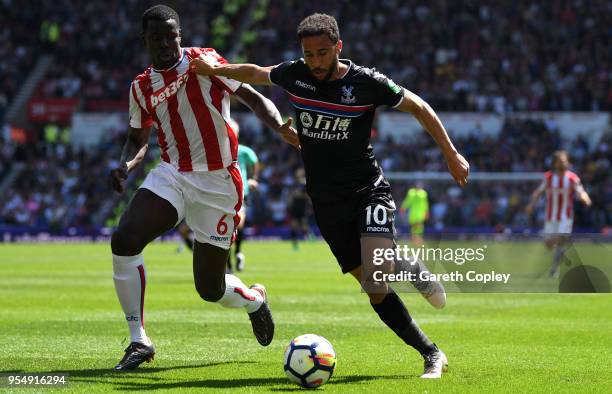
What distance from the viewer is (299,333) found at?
10062 millimetres

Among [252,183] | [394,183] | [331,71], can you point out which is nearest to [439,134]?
[331,71]

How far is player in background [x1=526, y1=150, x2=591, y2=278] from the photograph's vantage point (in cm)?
1944

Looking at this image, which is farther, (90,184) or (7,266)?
(90,184)

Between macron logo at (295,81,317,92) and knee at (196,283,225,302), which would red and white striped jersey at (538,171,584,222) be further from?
macron logo at (295,81,317,92)

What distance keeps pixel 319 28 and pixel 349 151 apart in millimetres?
907

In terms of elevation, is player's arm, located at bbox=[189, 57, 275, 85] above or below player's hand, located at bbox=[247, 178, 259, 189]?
above

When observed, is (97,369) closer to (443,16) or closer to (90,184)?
(90,184)

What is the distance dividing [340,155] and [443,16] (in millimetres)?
36535

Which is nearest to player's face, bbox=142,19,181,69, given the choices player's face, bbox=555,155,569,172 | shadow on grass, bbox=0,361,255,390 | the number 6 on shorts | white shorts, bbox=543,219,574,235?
the number 6 on shorts

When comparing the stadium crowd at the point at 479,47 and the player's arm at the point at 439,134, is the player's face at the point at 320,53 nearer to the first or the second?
the player's arm at the point at 439,134

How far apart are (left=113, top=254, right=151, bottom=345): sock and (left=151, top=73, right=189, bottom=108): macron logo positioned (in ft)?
3.92

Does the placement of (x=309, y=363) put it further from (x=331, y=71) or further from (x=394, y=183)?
(x=394, y=183)

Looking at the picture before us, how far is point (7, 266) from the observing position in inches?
867

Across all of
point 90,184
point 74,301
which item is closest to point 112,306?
point 74,301
